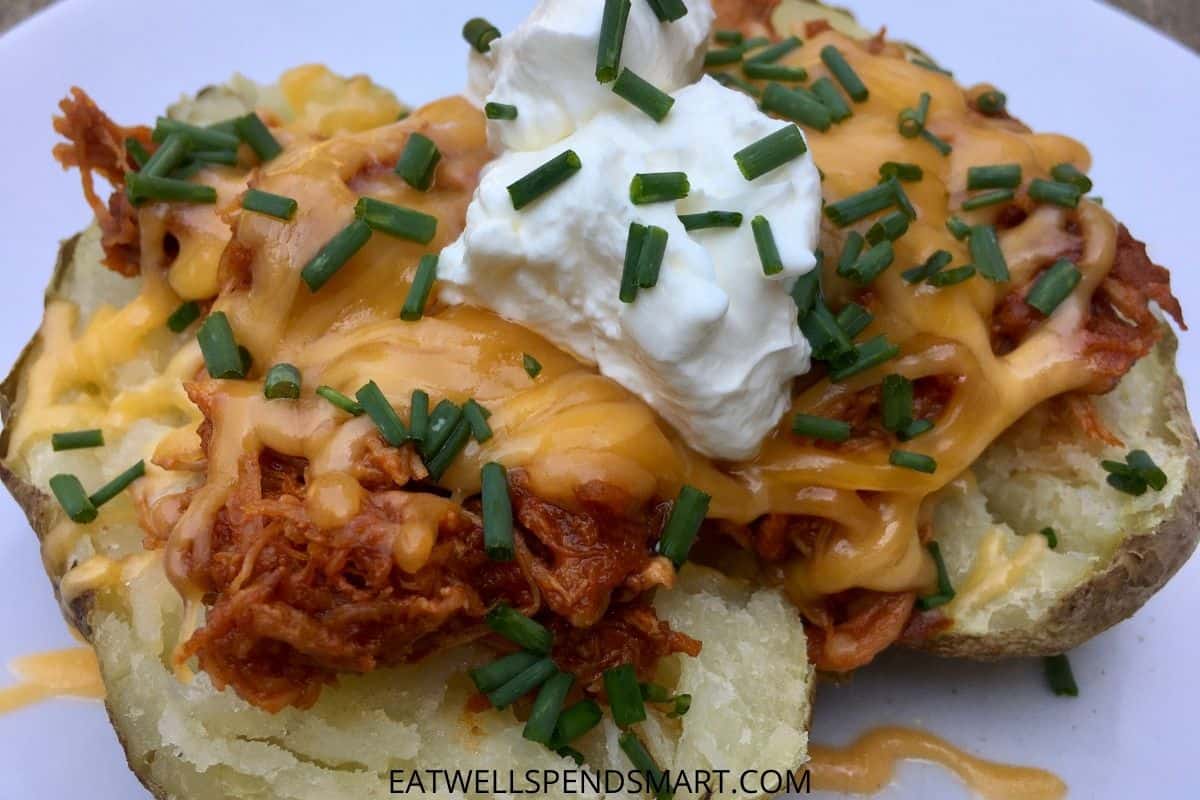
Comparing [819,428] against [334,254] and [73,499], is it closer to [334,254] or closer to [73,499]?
[334,254]

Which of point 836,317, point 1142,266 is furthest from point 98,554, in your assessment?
point 1142,266

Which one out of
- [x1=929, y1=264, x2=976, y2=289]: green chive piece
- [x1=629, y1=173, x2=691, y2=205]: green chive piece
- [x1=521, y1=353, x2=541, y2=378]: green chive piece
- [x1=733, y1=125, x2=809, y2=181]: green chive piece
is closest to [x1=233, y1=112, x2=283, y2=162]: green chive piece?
[x1=521, y1=353, x2=541, y2=378]: green chive piece

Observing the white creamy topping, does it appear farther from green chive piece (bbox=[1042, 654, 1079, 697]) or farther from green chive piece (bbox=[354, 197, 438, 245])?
green chive piece (bbox=[1042, 654, 1079, 697])

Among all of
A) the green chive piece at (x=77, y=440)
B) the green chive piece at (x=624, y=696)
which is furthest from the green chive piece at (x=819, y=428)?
the green chive piece at (x=77, y=440)

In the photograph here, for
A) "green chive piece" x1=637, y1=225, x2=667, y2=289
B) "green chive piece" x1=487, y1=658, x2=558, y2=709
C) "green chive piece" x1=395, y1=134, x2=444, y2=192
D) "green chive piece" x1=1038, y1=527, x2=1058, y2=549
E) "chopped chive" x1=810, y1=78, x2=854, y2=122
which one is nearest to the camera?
"green chive piece" x1=637, y1=225, x2=667, y2=289

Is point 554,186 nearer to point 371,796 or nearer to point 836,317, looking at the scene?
point 836,317
